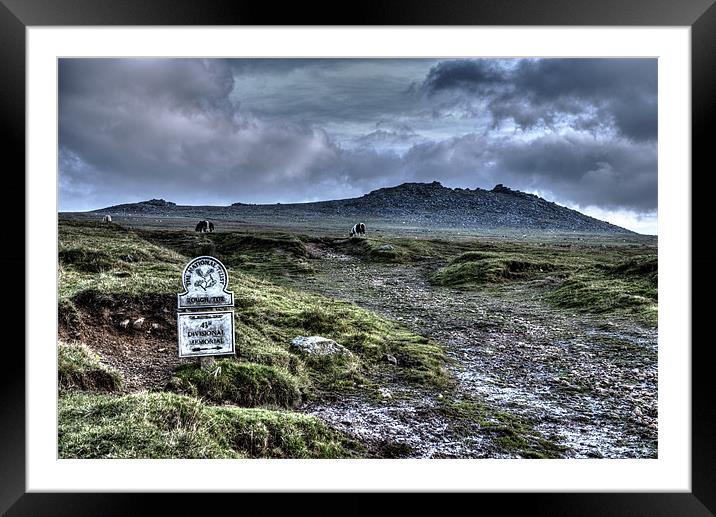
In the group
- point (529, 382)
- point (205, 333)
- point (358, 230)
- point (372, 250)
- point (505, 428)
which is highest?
point (358, 230)

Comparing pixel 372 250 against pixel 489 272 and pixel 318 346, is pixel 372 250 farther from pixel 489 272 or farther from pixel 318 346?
pixel 318 346

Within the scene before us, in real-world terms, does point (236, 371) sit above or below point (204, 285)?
below

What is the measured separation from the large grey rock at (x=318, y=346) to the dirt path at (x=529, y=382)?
150cm

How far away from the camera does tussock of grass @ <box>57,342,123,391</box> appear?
6375 mm

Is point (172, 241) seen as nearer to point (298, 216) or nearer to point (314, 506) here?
point (314, 506)

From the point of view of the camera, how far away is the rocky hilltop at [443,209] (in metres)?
72.5

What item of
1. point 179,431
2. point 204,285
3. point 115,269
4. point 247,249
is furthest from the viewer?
point 247,249

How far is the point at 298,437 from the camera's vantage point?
19.0ft

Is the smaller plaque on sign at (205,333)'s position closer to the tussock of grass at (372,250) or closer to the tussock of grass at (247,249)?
the tussock of grass at (247,249)

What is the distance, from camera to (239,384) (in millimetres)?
7113

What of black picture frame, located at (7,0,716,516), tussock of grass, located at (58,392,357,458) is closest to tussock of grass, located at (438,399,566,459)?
black picture frame, located at (7,0,716,516)

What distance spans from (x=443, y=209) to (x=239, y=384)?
89.6m

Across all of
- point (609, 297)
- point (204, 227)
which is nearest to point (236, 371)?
point (609, 297)
